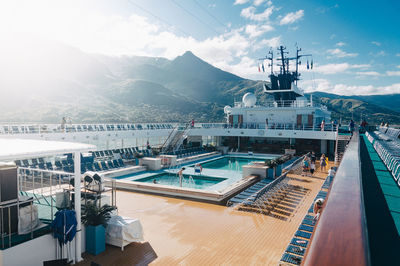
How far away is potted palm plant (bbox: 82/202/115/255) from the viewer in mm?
6234

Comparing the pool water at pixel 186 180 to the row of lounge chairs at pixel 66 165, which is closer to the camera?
the row of lounge chairs at pixel 66 165

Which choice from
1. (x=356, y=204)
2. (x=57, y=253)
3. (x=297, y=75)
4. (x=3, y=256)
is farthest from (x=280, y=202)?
(x=297, y=75)

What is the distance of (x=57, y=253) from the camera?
5.74 meters

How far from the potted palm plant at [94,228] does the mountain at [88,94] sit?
90.5 meters

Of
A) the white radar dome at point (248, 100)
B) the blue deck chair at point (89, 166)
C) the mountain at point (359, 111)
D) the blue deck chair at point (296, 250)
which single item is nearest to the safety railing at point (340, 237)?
the blue deck chair at point (296, 250)

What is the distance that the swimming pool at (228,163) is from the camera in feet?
71.0

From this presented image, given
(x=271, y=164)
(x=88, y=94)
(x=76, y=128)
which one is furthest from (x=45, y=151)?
(x=88, y=94)

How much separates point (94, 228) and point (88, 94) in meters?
133

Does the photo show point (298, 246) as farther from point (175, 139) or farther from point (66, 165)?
point (175, 139)

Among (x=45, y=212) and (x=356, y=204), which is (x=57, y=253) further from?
(x=356, y=204)

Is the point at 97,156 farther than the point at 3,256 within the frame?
Yes

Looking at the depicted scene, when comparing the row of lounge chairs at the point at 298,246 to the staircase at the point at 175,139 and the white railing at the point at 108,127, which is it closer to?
the white railing at the point at 108,127

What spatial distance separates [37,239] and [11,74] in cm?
13457

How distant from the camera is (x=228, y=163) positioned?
23.6m
